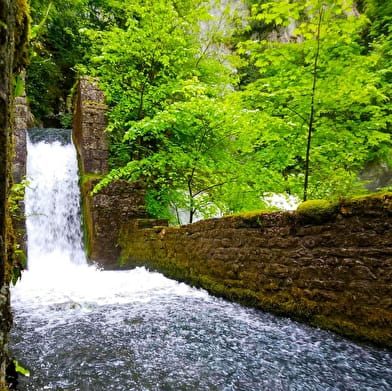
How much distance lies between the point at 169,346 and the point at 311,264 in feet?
5.03

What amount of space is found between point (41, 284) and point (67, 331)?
106 inches

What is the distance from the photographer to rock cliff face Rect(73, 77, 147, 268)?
6918 millimetres

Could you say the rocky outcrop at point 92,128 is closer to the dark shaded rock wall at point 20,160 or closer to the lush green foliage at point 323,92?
the dark shaded rock wall at point 20,160

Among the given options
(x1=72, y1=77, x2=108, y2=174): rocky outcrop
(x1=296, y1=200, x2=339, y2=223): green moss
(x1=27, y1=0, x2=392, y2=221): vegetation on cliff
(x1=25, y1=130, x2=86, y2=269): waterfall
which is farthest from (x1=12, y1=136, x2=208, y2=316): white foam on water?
(x1=296, y1=200, x2=339, y2=223): green moss

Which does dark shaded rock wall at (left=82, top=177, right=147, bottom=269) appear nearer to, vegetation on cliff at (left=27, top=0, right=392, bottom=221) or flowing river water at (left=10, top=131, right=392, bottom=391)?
vegetation on cliff at (left=27, top=0, right=392, bottom=221)

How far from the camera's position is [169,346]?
8.17 feet

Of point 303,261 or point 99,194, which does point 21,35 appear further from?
point 99,194

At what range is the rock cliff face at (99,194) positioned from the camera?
6.92m

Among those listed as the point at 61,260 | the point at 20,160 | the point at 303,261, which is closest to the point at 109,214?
the point at 61,260

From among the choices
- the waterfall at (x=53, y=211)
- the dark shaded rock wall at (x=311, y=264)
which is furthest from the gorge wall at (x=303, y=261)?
the waterfall at (x=53, y=211)

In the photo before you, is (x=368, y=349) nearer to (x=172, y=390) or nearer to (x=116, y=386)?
(x=172, y=390)

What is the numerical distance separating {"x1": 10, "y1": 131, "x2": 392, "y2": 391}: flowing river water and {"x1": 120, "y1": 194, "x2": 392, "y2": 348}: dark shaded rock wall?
0.58ft

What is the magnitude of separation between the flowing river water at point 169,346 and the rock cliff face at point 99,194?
223 centimetres

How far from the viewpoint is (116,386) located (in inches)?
73.9
